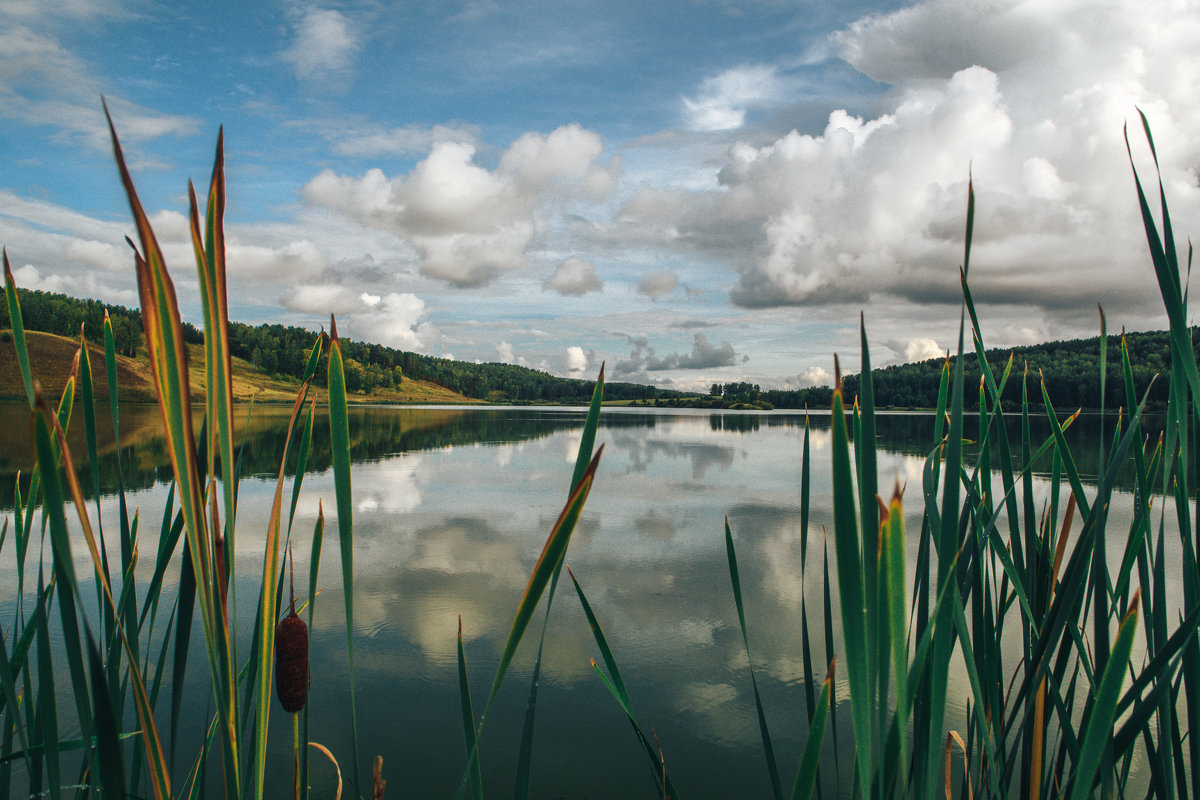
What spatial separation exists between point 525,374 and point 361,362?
5810 centimetres

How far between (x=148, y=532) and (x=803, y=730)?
980 centimetres

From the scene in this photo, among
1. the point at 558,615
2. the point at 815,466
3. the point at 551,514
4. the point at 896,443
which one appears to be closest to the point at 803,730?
the point at 558,615

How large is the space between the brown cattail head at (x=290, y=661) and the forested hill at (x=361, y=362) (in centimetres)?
7492

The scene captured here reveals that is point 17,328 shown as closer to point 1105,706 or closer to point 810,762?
point 810,762

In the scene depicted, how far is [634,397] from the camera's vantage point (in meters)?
135

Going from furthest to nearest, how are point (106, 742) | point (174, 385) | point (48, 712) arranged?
point (48, 712) → point (106, 742) → point (174, 385)

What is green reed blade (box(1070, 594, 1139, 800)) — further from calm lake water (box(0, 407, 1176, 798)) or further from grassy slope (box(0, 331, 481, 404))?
grassy slope (box(0, 331, 481, 404))

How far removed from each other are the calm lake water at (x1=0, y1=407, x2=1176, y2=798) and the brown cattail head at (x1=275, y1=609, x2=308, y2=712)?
200 millimetres

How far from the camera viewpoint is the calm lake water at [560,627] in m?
4.68

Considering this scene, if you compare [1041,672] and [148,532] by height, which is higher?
[1041,672]

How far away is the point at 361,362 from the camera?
11969 cm

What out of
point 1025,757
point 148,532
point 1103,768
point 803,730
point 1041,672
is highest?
point 1041,672

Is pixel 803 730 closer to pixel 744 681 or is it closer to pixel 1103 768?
pixel 744 681

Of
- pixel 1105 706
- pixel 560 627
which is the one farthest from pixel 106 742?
pixel 560 627
